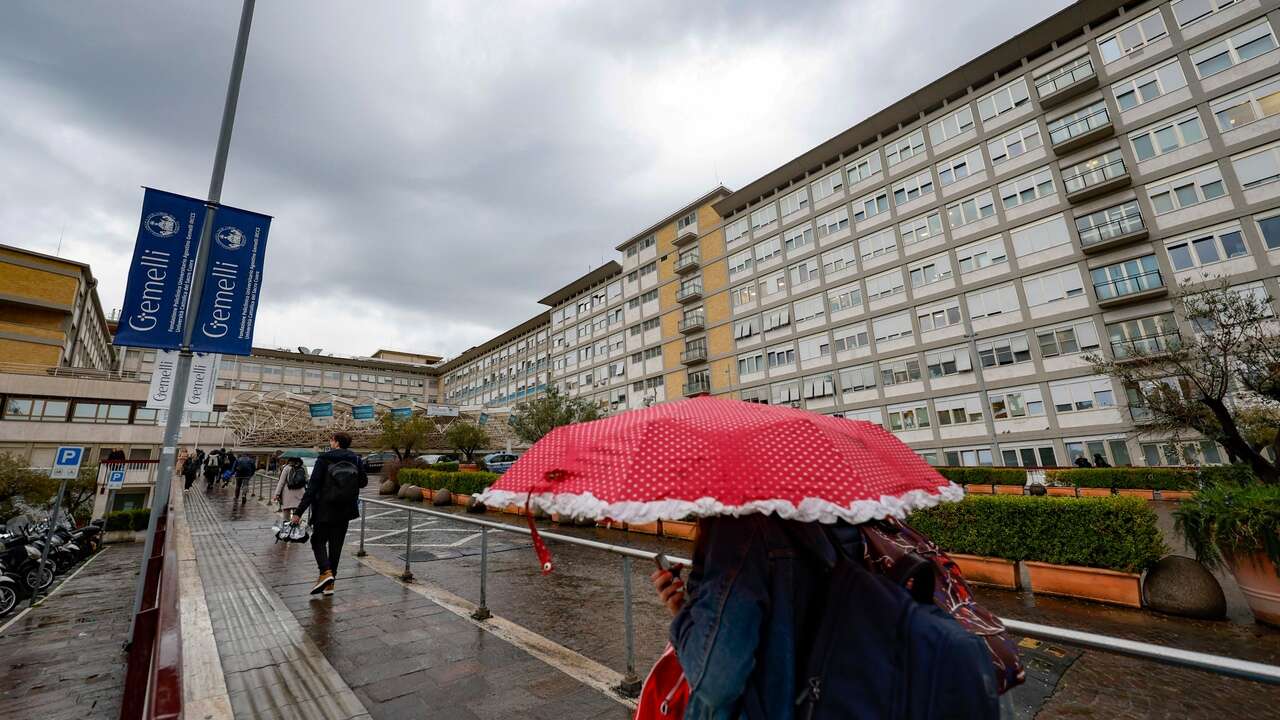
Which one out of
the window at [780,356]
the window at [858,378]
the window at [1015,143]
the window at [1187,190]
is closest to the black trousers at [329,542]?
the window at [858,378]

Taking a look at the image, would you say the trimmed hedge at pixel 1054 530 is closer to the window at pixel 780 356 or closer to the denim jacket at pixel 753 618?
the denim jacket at pixel 753 618

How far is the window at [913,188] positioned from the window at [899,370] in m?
9.53

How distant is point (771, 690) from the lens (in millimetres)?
1455

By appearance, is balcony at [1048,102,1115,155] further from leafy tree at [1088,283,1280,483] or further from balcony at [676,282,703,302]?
balcony at [676,282,703,302]

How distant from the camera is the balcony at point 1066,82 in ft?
79.7

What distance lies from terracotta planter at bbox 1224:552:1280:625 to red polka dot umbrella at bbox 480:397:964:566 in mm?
6581

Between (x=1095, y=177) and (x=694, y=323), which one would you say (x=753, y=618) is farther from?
(x=694, y=323)

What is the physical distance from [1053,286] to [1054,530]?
2334 cm

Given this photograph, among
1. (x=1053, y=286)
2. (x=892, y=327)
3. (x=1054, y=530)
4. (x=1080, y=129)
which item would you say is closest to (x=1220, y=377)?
(x=1054, y=530)

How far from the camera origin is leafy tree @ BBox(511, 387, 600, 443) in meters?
30.8

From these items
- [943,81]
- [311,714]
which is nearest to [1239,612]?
[311,714]

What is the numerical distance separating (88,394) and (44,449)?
4.32 meters

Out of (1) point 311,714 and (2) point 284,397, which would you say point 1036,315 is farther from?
(2) point 284,397

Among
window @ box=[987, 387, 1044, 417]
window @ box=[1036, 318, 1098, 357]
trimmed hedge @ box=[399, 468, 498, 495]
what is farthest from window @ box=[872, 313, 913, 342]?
trimmed hedge @ box=[399, 468, 498, 495]
